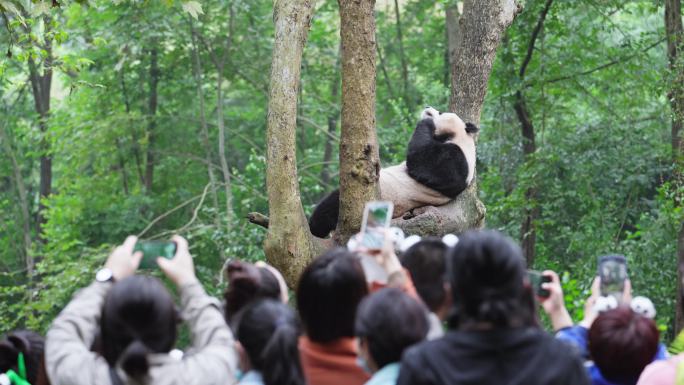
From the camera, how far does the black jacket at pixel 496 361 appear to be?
2037 mm

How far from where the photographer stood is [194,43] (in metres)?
12.6

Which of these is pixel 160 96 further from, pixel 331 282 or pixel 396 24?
pixel 331 282

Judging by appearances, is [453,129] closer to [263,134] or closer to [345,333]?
[345,333]

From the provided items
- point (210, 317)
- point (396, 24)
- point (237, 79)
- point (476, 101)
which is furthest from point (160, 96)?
point (210, 317)

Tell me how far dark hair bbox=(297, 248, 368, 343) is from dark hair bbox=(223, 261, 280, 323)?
186 mm

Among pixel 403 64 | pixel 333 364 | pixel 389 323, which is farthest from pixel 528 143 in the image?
pixel 389 323

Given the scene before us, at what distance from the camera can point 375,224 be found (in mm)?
2699

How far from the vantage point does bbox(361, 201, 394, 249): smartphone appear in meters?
2.65

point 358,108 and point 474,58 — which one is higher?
point 474,58

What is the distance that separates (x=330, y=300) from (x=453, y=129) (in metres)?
3.37

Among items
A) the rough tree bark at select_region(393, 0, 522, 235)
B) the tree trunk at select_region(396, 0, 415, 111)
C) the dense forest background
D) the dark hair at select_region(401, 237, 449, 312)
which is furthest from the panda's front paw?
the tree trunk at select_region(396, 0, 415, 111)

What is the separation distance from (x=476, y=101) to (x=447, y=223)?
92cm

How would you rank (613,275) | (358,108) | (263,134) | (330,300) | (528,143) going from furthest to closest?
1. (263,134)
2. (528,143)
3. (358,108)
4. (613,275)
5. (330,300)

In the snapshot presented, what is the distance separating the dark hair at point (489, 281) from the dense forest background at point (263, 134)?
15.2ft
